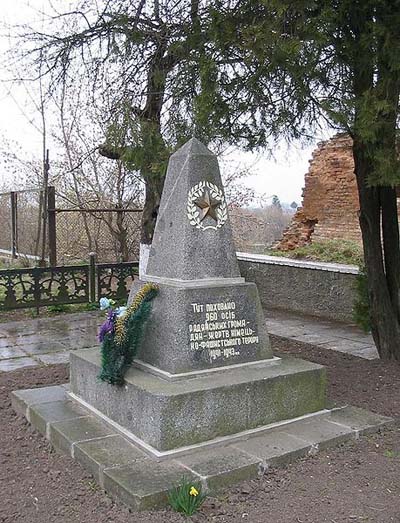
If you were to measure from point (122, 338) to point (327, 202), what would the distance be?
39.1ft

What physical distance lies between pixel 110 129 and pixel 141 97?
1.27 m

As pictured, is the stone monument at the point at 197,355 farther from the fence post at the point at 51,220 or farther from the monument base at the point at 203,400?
the fence post at the point at 51,220

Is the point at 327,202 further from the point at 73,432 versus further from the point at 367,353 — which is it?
the point at 73,432

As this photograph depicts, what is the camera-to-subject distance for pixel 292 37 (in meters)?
4.40

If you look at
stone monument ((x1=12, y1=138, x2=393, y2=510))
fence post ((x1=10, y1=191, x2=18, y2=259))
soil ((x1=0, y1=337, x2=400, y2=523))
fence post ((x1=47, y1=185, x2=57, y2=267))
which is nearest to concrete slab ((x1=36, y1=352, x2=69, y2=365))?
stone monument ((x1=12, y1=138, x2=393, y2=510))

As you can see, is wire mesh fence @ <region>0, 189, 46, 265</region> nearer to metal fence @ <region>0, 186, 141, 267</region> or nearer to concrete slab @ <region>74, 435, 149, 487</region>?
metal fence @ <region>0, 186, 141, 267</region>

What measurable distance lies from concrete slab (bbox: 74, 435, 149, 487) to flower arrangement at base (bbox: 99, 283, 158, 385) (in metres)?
0.40

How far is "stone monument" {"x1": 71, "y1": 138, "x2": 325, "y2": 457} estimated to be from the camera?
3.61 meters

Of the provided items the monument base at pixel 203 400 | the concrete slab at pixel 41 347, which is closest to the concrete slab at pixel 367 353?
the monument base at pixel 203 400

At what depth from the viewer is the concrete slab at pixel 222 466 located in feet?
10.6

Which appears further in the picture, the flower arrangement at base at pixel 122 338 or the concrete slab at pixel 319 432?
the flower arrangement at base at pixel 122 338

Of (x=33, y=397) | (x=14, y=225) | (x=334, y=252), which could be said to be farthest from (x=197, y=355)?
(x=14, y=225)

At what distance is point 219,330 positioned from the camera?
13.4ft

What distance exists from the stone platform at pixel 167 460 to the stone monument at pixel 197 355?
9 cm
